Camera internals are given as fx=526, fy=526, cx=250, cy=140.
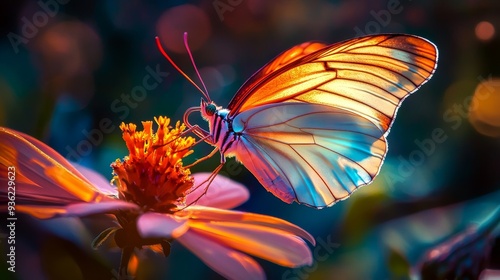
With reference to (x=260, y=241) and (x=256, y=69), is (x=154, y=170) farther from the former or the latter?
(x=256, y=69)

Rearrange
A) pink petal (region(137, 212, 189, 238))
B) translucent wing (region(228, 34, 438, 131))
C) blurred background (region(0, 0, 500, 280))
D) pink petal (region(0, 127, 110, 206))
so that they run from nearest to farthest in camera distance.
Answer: pink petal (region(137, 212, 189, 238)) < pink petal (region(0, 127, 110, 206)) < translucent wing (region(228, 34, 438, 131)) < blurred background (region(0, 0, 500, 280))

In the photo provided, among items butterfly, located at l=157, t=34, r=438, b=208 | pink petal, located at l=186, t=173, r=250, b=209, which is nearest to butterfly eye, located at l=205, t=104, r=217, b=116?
butterfly, located at l=157, t=34, r=438, b=208

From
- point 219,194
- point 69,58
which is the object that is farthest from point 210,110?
point 69,58

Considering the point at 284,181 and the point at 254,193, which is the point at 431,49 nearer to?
the point at 284,181

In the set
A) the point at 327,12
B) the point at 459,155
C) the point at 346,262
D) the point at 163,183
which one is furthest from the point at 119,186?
the point at 459,155

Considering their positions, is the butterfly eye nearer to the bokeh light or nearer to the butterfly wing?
the butterfly wing
